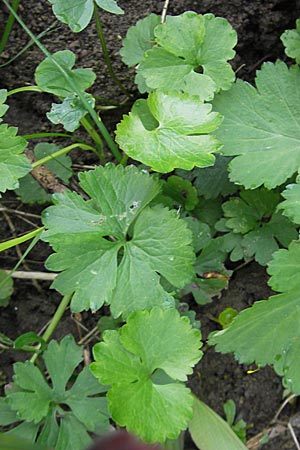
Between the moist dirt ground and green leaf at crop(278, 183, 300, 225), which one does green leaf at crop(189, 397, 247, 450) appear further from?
green leaf at crop(278, 183, 300, 225)

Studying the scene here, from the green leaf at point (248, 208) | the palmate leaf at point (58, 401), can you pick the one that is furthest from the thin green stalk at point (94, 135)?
the palmate leaf at point (58, 401)

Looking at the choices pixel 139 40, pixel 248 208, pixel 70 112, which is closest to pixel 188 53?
pixel 139 40

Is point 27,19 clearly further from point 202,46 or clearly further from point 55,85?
point 202,46

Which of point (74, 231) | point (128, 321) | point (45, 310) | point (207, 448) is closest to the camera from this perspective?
point (128, 321)

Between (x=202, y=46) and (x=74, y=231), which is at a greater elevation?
(x=202, y=46)

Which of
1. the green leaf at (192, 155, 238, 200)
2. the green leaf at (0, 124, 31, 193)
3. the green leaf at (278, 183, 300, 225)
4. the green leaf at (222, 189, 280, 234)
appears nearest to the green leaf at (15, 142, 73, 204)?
the green leaf at (0, 124, 31, 193)

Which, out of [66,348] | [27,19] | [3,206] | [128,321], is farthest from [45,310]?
[27,19]

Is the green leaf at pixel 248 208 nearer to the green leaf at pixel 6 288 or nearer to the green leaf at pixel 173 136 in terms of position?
the green leaf at pixel 173 136

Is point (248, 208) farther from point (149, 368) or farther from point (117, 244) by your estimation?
point (149, 368)
